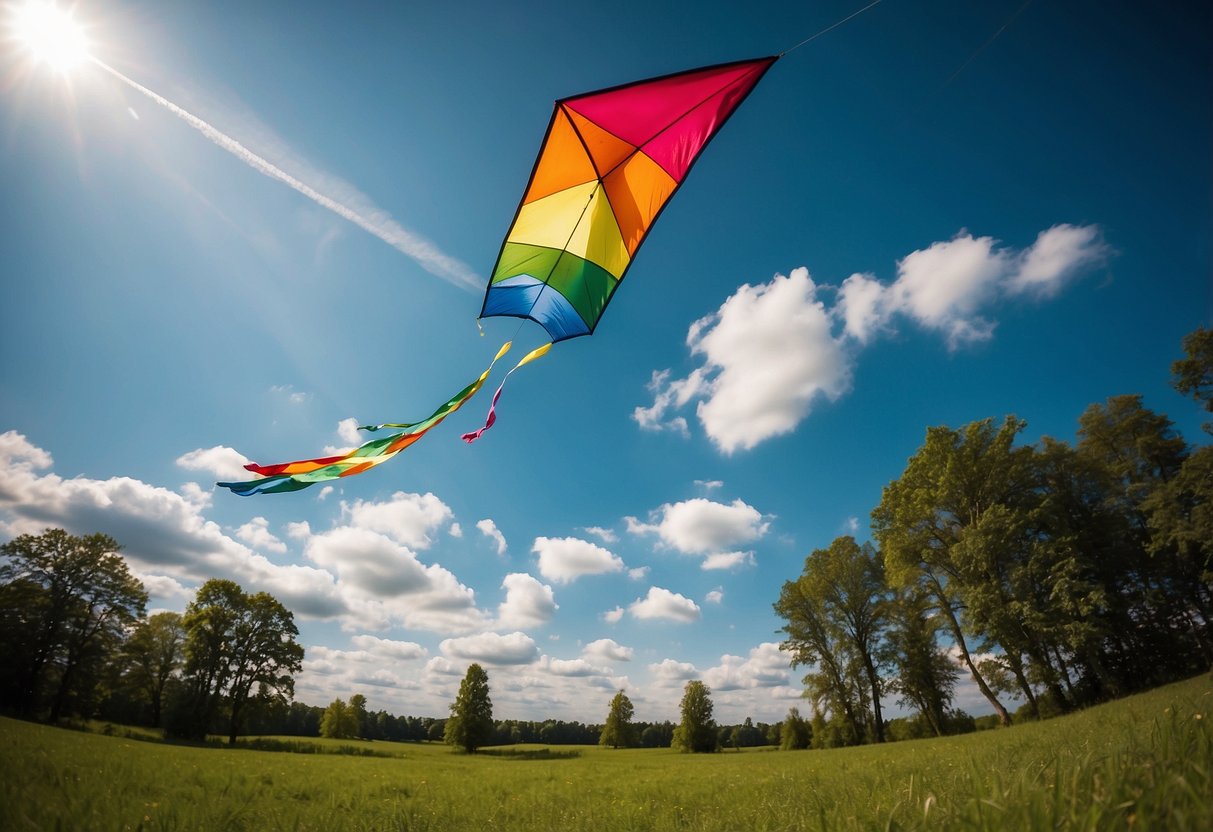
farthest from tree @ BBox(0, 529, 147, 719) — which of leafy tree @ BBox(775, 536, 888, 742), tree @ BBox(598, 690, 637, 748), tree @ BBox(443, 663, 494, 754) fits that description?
tree @ BBox(598, 690, 637, 748)

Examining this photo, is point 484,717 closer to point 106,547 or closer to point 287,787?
point 106,547

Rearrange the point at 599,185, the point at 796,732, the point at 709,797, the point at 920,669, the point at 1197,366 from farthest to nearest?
the point at 796,732
the point at 920,669
the point at 1197,366
the point at 709,797
the point at 599,185

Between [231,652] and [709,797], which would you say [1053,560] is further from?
[231,652]

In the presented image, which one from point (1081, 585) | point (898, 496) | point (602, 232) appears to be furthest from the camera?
point (898, 496)

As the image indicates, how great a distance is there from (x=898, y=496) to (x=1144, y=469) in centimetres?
1024

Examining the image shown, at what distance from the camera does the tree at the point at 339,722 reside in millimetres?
57062

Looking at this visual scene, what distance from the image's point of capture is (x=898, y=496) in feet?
77.8

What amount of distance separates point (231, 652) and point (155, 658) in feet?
50.7

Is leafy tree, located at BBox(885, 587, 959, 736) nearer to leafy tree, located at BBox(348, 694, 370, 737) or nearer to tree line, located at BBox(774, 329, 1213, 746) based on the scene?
tree line, located at BBox(774, 329, 1213, 746)

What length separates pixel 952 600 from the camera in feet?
68.5

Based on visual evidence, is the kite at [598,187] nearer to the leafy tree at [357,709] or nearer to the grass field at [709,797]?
the grass field at [709,797]

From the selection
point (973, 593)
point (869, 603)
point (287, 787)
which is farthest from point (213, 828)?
point (869, 603)

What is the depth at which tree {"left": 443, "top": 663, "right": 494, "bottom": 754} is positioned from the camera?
4347cm

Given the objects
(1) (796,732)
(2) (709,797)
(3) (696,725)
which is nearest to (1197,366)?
(2) (709,797)
